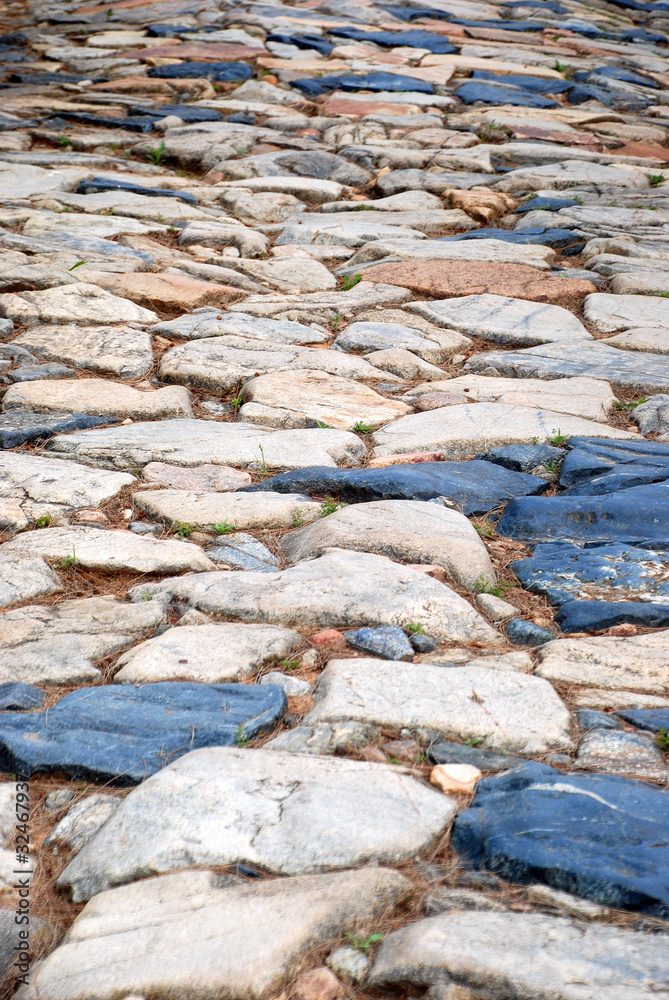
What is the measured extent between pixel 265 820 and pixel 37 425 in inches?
74.3

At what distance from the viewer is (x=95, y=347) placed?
3473mm

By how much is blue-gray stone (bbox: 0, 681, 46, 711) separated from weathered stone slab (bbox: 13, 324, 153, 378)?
1.85 m

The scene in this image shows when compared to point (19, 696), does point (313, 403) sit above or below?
above

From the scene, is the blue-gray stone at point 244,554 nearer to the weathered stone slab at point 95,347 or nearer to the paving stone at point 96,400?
the paving stone at point 96,400

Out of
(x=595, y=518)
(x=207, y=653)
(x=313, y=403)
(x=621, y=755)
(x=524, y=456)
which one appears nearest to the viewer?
(x=621, y=755)

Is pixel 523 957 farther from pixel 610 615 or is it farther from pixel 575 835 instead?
pixel 610 615

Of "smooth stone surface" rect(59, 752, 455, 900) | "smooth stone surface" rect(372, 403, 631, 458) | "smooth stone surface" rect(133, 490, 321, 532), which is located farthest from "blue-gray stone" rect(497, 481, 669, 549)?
"smooth stone surface" rect(59, 752, 455, 900)

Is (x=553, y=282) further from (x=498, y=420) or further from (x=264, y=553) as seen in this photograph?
(x=264, y=553)

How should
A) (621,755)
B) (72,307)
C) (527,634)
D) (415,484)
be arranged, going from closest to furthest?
(621,755)
(527,634)
(415,484)
(72,307)

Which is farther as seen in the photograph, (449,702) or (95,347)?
(95,347)

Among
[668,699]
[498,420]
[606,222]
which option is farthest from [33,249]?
[668,699]

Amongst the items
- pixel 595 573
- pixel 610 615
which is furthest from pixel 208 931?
pixel 595 573
